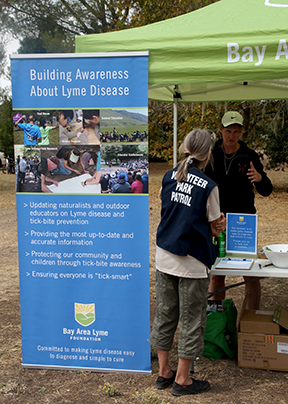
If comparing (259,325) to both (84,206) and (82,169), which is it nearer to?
(84,206)

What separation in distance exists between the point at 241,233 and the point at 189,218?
0.97m

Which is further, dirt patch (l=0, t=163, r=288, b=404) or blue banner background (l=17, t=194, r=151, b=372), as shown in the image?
blue banner background (l=17, t=194, r=151, b=372)

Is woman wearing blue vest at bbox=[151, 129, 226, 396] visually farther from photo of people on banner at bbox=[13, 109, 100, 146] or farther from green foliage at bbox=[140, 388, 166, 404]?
photo of people on banner at bbox=[13, 109, 100, 146]

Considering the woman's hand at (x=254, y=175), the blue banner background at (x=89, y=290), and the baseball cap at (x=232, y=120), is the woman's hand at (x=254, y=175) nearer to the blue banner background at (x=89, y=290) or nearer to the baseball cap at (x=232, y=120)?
the baseball cap at (x=232, y=120)

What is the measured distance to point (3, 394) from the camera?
2.82m

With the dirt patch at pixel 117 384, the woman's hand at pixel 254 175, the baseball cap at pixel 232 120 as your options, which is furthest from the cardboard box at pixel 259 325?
the baseball cap at pixel 232 120

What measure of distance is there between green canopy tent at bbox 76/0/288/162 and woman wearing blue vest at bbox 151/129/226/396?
524mm

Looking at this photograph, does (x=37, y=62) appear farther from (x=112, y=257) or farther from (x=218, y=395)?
A: (x=218, y=395)

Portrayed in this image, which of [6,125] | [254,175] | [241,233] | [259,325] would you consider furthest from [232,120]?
[6,125]

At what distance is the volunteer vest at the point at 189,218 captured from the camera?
245 cm

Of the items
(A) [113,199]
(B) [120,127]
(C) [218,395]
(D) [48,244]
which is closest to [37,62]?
(B) [120,127]

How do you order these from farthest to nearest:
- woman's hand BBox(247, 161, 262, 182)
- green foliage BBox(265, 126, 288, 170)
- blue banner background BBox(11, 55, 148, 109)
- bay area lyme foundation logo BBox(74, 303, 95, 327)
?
green foliage BBox(265, 126, 288, 170), woman's hand BBox(247, 161, 262, 182), bay area lyme foundation logo BBox(74, 303, 95, 327), blue banner background BBox(11, 55, 148, 109)

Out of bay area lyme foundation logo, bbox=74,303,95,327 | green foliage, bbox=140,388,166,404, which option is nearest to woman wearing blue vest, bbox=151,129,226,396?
green foliage, bbox=140,388,166,404

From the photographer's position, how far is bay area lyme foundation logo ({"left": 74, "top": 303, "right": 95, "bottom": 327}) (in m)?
3.00
